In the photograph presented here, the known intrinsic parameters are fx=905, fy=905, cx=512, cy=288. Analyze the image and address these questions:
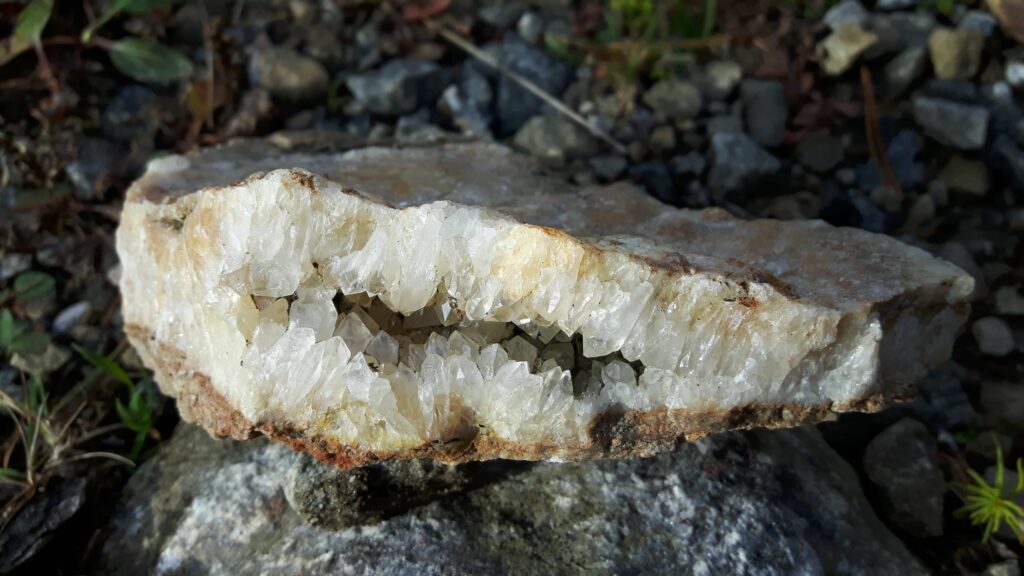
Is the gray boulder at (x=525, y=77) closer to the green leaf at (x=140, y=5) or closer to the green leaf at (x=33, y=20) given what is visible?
the green leaf at (x=140, y=5)

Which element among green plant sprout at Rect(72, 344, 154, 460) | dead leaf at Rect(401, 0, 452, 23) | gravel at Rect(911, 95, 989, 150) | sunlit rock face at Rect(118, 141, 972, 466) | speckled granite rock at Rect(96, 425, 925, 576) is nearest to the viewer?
sunlit rock face at Rect(118, 141, 972, 466)

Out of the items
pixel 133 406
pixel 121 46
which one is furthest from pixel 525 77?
pixel 133 406

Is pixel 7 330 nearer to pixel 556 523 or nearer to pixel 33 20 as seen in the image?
pixel 33 20

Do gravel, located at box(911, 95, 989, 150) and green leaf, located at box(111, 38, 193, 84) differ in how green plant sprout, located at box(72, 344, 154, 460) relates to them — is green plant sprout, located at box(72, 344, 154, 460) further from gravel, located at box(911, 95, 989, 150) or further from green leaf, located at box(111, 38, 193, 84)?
gravel, located at box(911, 95, 989, 150)

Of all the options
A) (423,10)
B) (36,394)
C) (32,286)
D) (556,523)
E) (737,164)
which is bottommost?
(36,394)

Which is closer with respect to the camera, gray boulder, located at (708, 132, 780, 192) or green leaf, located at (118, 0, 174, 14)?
gray boulder, located at (708, 132, 780, 192)

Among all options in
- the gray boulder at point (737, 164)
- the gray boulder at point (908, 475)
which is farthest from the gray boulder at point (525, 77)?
the gray boulder at point (908, 475)

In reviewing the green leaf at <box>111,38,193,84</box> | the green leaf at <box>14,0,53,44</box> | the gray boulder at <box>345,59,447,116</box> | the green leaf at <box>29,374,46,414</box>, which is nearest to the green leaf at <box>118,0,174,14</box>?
the green leaf at <box>111,38,193,84</box>
